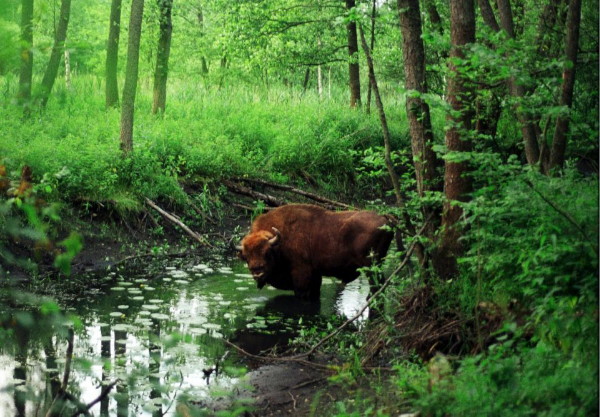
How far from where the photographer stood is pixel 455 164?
8109 millimetres

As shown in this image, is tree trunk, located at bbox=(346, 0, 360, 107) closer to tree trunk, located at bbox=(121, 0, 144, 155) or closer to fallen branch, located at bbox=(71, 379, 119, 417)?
tree trunk, located at bbox=(121, 0, 144, 155)

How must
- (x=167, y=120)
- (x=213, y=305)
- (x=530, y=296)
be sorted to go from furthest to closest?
(x=167, y=120) < (x=213, y=305) < (x=530, y=296)

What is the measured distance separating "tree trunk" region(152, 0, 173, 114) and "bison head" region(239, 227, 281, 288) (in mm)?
9282

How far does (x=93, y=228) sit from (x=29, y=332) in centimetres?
443

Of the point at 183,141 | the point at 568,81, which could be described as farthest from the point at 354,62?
the point at 568,81

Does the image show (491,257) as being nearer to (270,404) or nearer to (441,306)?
(441,306)

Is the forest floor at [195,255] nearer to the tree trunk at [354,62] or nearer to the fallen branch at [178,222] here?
the fallen branch at [178,222]

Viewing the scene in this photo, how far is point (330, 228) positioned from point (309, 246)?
40cm

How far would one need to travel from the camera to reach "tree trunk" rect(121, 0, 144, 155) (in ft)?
49.1

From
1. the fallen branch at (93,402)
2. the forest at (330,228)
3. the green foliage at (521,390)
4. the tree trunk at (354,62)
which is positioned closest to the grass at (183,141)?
the forest at (330,228)

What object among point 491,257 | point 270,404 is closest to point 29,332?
point 270,404

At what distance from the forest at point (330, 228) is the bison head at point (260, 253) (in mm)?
512

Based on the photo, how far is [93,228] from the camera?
45.2ft

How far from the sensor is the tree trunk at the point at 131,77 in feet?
49.1
